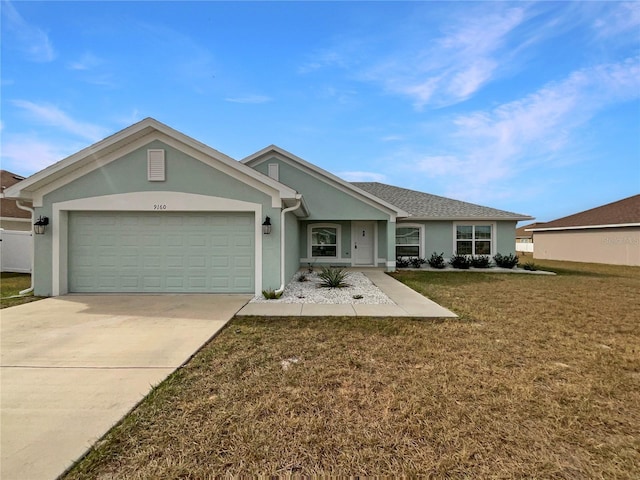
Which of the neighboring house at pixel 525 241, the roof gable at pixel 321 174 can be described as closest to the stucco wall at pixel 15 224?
the roof gable at pixel 321 174

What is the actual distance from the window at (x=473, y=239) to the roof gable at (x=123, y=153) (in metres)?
11.6

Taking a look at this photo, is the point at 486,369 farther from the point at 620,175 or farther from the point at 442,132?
the point at 620,175

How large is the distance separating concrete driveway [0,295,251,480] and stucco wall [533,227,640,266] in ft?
86.8

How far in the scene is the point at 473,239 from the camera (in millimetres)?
15938

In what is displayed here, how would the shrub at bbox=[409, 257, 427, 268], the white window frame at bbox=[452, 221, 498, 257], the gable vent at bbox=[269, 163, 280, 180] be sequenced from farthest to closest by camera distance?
the white window frame at bbox=[452, 221, 498, 257] → the shrub at bbox=[409, 257, 427, 268] → the gable vent at bbox=[269, 163, 280, 180]

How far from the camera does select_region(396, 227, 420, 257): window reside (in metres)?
16.1

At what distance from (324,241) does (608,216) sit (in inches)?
904

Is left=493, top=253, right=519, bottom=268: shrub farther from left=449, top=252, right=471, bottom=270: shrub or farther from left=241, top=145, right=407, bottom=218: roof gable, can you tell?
left=241, top=145, right=407, bottom=218: roof gable

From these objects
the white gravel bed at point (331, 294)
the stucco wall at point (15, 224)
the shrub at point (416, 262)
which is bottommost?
the white gravel bed at point (331, 294)

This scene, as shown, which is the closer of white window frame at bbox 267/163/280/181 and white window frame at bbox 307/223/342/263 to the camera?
white window frame at bbox 267/163/280/181

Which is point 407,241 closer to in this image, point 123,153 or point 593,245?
point 123,153

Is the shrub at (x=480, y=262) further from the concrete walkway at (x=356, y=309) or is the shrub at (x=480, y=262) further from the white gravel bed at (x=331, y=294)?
the concrete walkway at (x=356, y=309)

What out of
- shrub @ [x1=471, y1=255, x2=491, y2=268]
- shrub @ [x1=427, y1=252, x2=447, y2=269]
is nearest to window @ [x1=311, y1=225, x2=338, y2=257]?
shrub @ [x1=427, y1=252, x2=447, y2=269]

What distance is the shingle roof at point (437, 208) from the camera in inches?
608
